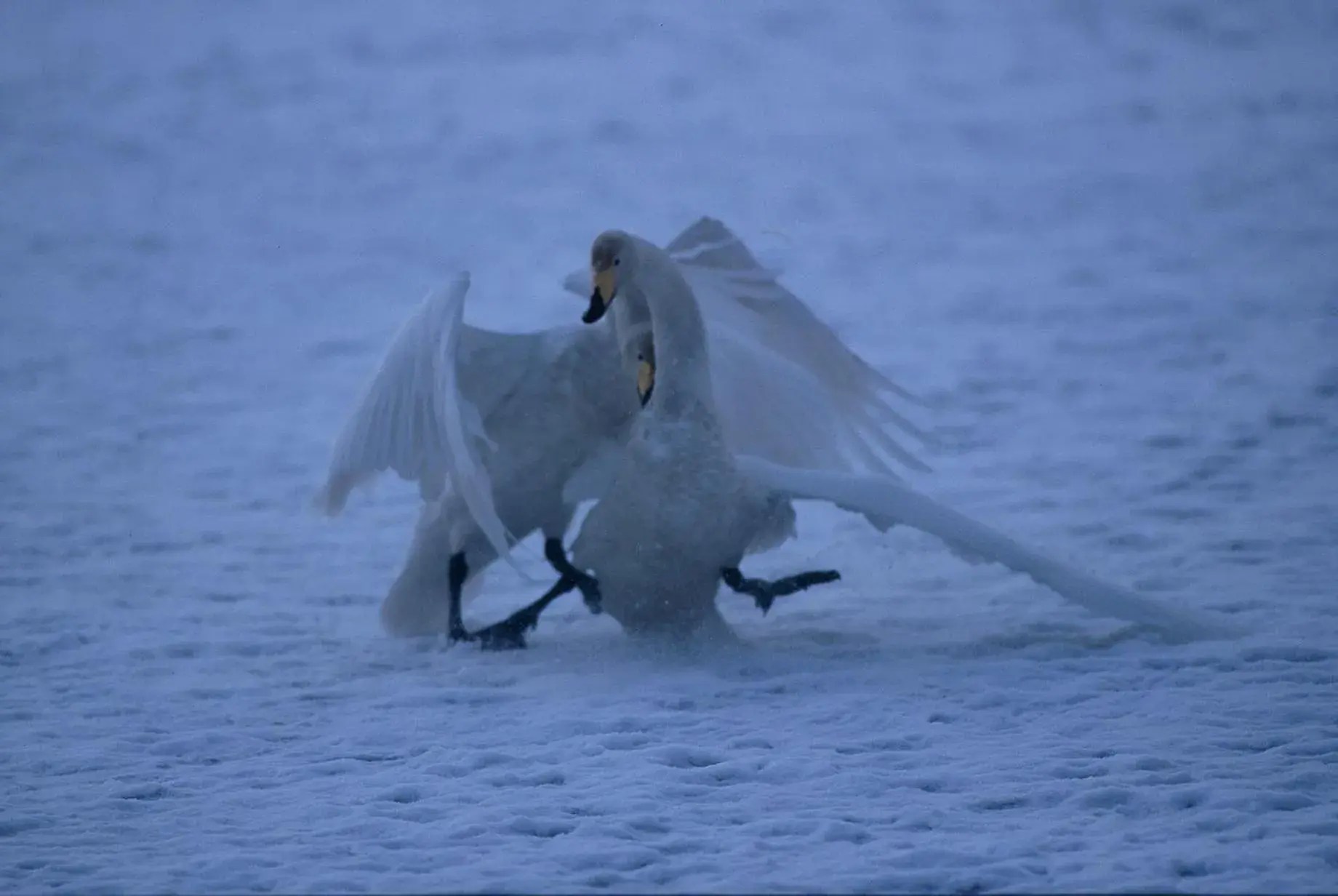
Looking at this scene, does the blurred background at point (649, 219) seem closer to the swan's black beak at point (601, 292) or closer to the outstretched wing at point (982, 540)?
the outstretched wing at point (982, 540)

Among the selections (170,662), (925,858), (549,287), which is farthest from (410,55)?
(925,858)

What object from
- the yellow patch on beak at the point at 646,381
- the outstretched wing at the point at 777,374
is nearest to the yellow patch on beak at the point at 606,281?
the yellow patch on beak at the point at 646,381

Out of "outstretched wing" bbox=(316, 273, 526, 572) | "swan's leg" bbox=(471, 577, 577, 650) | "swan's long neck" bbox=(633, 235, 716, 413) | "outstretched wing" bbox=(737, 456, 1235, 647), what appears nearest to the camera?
"outstretched wing" bbox=(737, 456, 1235, 647)

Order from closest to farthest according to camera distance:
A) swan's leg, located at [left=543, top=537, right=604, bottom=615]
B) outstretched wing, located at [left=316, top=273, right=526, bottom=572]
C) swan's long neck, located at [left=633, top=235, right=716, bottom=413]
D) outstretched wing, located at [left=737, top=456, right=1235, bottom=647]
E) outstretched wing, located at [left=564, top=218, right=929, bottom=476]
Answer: outstretched wing, located at [left=737, top=456, right=1235, bottom=647] → outstretched wing, located at [left=316, top=273, right=526, bottom=572] → swan's long neck, located at [left=633, top=235, right=716, bottom=413] → swan's leg, located at [left=543, top=537, right=604, bottom=615] → outstretched wing, located at [left=564, top=218, right=929, bottom=476]

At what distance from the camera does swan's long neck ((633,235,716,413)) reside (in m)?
4.89

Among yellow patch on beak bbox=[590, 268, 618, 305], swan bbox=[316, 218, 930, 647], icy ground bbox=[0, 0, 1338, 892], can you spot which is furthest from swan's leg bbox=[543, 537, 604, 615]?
yellow patch on beak bbox=[590, 268, 618, 305]

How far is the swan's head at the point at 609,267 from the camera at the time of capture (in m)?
4.96

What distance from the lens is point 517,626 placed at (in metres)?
5.30

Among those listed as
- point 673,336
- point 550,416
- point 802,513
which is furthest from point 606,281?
point 802,513

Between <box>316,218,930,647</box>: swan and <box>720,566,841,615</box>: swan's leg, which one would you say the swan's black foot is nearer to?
<box>316,218,930,647</box>: swan

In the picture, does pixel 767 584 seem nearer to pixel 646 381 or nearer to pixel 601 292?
pixel 646 381

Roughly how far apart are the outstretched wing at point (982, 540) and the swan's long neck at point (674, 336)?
34 centimetres

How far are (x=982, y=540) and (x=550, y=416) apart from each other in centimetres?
128

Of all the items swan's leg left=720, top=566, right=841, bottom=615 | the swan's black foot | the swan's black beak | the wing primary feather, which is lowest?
the swan's black foot
